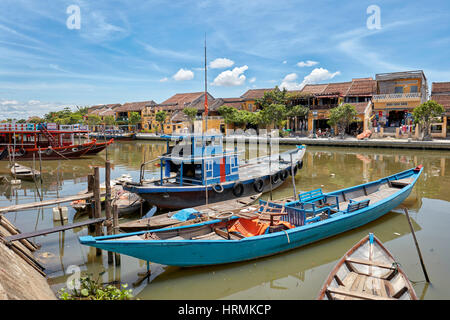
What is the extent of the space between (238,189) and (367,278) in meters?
6.64

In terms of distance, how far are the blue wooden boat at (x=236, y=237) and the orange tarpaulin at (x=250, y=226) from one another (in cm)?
9

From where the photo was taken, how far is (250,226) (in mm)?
7840

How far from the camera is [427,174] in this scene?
18.1 m

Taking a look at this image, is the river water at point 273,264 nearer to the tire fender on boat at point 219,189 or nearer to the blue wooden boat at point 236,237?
the blue wooden boat at point 236,237

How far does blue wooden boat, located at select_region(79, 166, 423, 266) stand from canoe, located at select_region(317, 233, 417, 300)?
5.44 feet

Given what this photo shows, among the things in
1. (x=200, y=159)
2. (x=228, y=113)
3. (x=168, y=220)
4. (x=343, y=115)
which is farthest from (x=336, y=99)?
(x=168, y=220)

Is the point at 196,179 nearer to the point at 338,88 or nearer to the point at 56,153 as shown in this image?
the point at 56,153

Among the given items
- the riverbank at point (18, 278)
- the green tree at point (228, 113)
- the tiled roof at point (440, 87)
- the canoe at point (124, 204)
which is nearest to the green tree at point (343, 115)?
the tiled roof at point (440, 87)

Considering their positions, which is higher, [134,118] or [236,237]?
[134,118]

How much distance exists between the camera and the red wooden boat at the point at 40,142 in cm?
2606

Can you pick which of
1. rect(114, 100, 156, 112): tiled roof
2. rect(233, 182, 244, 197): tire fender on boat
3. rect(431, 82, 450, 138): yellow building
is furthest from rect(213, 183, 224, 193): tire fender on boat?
rect(114, 100, 156, 112): tiled roof
